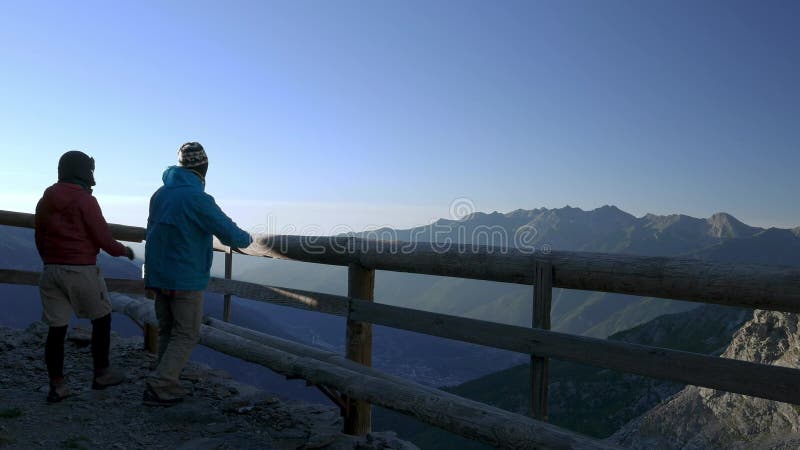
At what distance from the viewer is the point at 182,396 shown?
4988 mm

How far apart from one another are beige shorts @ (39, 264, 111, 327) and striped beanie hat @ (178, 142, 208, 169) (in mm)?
1298

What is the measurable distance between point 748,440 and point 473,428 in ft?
201

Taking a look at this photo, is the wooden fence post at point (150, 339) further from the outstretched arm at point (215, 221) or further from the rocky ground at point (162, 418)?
the outstretched arm at point (215, 221)

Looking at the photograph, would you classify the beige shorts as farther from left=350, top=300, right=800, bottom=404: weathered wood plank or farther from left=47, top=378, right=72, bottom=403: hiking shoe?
A: left=350, top=300, right=800, bottom=404: weathered wood plank

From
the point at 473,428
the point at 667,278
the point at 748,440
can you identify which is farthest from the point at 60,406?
the point at 748,440

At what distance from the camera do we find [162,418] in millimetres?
4730

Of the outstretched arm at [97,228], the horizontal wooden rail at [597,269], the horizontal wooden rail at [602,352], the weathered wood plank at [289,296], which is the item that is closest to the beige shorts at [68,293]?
the outstretched arm at [97,228]

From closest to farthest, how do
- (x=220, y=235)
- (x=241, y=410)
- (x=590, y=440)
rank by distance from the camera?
(x=590, y=440), (x=220, y=235), (x=241, y=410)

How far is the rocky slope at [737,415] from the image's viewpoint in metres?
51.3

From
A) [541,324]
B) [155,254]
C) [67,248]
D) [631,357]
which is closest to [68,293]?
[67,248]

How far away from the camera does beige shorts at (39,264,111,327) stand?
4996 mm

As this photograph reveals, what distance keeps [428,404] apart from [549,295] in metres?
0.91

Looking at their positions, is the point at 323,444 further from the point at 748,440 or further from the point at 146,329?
the point at 748,440

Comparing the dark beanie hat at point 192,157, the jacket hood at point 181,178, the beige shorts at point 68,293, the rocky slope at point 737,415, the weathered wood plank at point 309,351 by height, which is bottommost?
the rocky slope at point 737,415
